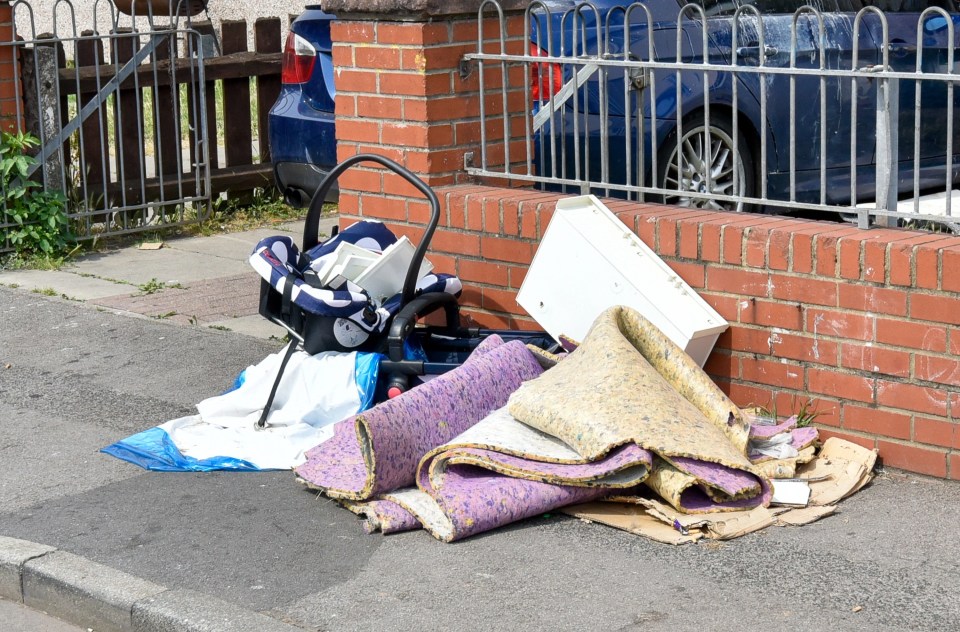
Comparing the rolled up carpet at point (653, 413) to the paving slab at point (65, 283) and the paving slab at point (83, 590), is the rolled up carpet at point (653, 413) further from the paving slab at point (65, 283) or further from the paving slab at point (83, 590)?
the paving slab at point (65, 283)

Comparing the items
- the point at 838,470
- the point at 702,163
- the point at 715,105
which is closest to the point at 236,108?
the point at 715,105

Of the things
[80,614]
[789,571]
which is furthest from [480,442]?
[80,614]

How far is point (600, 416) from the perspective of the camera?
14.0 feet

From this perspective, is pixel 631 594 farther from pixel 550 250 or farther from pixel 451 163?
pixel 451 163

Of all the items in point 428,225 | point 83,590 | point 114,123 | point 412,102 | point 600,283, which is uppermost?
point 412,102

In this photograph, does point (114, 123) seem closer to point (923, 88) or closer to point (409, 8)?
point (409, 8)

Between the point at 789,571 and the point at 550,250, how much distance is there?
5.99ft

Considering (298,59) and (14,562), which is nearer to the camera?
(14,562)

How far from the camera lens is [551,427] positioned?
4340 millimetres

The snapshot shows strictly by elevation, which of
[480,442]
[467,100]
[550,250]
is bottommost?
[480,442]

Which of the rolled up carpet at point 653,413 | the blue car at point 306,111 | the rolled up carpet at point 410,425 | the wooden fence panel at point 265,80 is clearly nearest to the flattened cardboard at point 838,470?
the rolled up carpet at point 653,413

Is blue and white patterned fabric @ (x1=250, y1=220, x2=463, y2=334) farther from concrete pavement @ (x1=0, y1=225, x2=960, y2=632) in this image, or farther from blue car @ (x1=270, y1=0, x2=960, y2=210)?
blue car @ (x1=270, y1=0, x2=960, y2=210)

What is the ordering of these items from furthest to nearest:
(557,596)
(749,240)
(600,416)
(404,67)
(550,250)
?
(404,67) < (550,250) < (749,240) < (600,416) < (557,596)

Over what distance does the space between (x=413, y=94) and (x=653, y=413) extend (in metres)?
2.10
